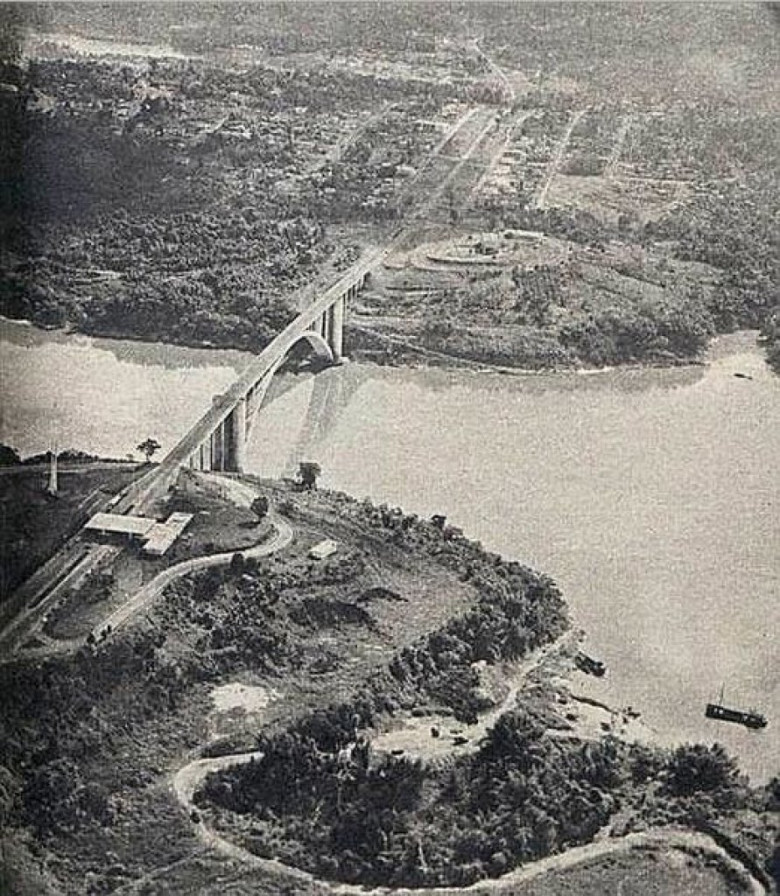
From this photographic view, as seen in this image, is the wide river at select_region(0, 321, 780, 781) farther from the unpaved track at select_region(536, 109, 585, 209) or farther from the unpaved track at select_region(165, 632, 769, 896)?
the unpaved track at select_region(536, 109, 585, 209)

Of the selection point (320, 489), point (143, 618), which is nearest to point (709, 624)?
point (320, 489)

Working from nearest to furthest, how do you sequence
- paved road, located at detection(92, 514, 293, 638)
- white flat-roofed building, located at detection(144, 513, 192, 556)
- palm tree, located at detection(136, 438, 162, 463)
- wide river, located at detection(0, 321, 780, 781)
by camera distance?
paved road, located at detection(92, 514, 293, 638) < white flat-roofed building, located at detection(144, 513, 192, 556) < wide river, located at detection(0, 321, 780, 781) < palm tree, located at detection(136, 438, 162, 463)

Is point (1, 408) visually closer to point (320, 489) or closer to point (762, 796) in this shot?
point (320, 489)

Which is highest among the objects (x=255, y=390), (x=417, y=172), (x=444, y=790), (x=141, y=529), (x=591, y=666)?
(x=417, y=172)

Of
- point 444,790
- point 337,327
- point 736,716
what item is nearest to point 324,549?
point 444,790

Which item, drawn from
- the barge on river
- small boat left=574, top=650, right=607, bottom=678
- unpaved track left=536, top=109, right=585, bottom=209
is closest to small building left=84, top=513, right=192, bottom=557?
small boat left=574, top=650, right=607, bottom=678

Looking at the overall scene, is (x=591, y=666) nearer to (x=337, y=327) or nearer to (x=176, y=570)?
(x=176, y=570)

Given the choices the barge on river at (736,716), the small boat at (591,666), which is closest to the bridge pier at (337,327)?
the small boat at (591,666)
